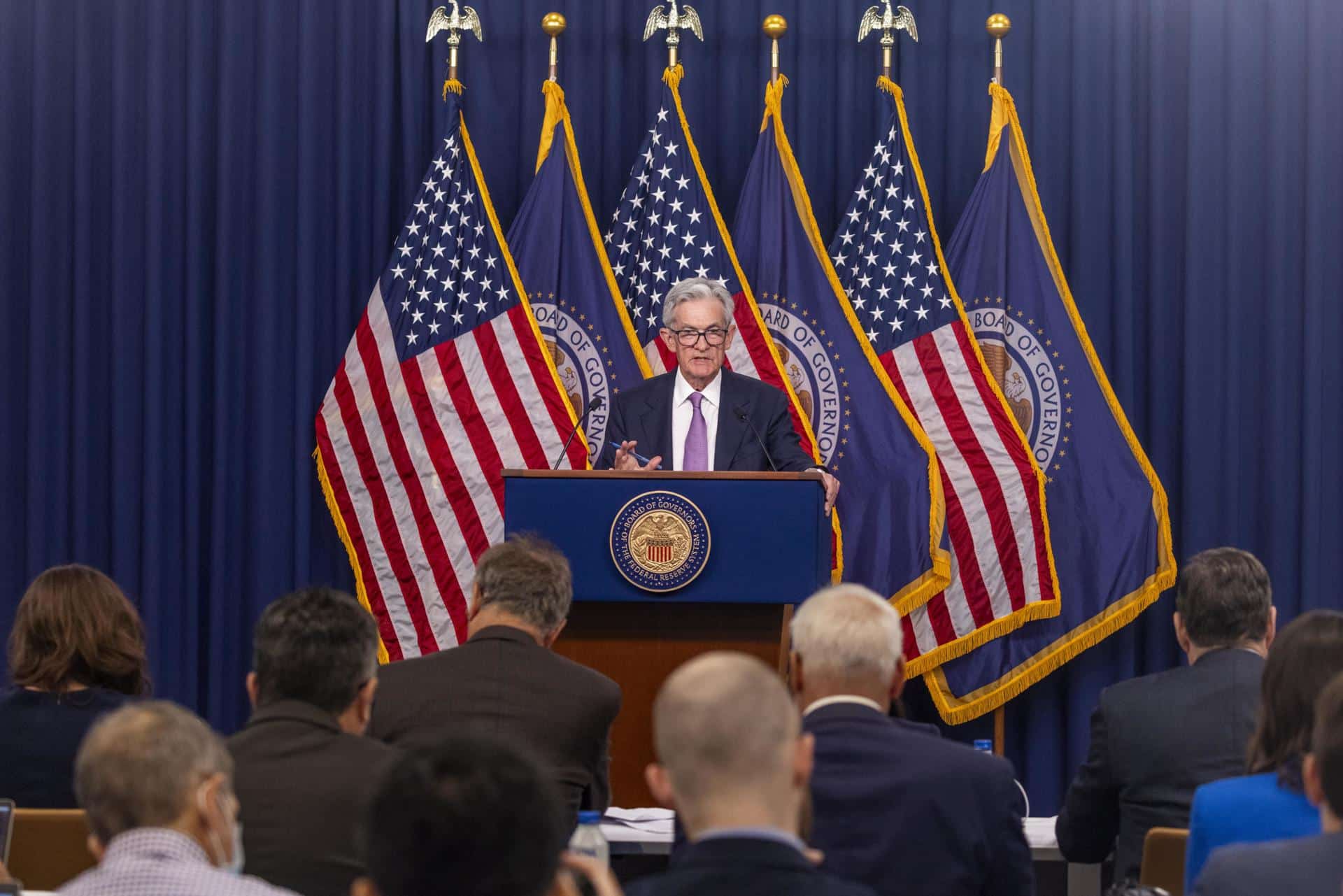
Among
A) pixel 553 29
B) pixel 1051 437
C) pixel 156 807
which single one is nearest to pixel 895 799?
pixel 156 807

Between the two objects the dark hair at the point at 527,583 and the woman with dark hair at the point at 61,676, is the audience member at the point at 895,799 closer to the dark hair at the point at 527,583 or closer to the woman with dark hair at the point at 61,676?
the dark hair at the point at 527,583

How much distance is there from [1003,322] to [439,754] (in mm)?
5421

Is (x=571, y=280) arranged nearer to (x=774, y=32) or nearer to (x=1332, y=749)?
(x=774, y=32)

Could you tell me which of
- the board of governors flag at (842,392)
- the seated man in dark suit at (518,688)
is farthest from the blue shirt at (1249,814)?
the board of governors flag at (842,392)

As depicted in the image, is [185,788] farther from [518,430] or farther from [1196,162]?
[1196,162]

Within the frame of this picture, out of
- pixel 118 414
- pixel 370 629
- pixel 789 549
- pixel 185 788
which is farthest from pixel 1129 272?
pixel 185 788

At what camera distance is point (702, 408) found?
5.33m

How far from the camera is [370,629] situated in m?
Answer: 2.75

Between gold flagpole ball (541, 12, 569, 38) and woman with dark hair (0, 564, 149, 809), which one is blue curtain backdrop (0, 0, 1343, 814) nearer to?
gold flagpole ball (541, 12, 569, 38)

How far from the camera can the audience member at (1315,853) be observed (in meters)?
1.99

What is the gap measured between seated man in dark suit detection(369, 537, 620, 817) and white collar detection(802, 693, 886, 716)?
80 cm

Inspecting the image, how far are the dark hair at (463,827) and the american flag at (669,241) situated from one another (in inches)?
198

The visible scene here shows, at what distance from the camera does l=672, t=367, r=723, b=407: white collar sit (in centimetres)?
532

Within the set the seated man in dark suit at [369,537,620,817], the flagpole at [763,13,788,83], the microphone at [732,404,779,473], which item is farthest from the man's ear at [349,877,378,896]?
the flagpole at [763,13,788,83]
